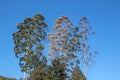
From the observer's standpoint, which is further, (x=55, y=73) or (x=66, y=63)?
(x=66, y=63)

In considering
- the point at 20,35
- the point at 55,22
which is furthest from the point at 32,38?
the point at 55,22

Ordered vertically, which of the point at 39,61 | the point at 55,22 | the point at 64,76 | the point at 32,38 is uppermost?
the point at 55,22

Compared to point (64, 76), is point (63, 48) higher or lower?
higher

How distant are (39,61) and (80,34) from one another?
35.6 ft

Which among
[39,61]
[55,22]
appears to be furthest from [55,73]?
[55,22]

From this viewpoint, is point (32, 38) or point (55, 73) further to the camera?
point (32, 38)

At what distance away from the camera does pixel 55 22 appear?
224 feet

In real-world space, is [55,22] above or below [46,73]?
above

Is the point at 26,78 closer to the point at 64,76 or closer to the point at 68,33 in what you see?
the point at 64,76

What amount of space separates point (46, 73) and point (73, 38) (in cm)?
1274

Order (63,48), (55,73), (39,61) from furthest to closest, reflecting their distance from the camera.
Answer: (63,48), (39,61), (55,73)

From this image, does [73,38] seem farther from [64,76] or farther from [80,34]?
[64,76]

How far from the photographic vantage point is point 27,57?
62.3 meters

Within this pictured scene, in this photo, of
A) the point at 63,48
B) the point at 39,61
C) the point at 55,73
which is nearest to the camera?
the point at 55,73
